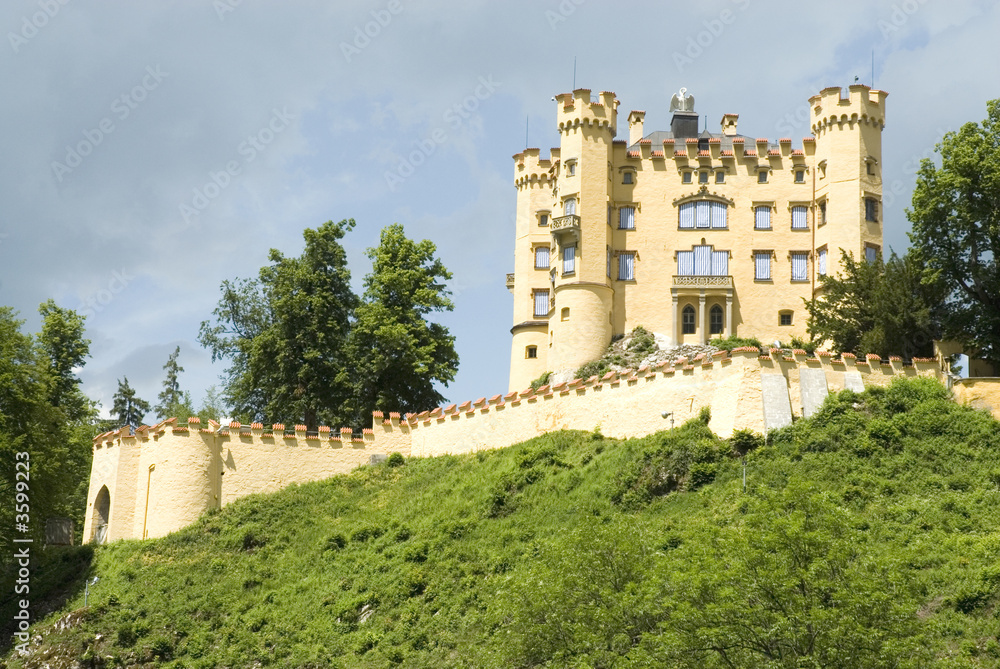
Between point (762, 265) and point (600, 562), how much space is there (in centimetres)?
3538

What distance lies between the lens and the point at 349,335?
6269 cm

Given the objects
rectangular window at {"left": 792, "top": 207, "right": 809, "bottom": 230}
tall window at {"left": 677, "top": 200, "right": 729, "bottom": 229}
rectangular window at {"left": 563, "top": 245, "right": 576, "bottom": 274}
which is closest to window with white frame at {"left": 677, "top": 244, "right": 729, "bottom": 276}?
tall window at {"left": 677, "top": 200, "right": 729, "bottom": 229}

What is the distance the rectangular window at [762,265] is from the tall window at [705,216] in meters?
2.24

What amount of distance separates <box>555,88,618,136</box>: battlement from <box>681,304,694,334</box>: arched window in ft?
31.1

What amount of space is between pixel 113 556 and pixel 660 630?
2279 centimetres

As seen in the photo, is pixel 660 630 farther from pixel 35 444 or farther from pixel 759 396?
pixel 35 444

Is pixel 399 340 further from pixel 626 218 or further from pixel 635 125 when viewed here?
pixel 635 125

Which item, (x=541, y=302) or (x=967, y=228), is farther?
(x=541, y=302)

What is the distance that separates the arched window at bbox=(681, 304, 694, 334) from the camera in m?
66.6

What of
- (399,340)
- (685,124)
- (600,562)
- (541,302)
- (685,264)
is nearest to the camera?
(600,562)

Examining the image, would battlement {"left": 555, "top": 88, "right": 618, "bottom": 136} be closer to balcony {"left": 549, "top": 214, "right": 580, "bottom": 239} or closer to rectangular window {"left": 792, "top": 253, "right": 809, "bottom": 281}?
balcony {"left": 549, "top": 214, "right": 580, "bottom": 239}

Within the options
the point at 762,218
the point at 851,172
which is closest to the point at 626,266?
the point at 762,218

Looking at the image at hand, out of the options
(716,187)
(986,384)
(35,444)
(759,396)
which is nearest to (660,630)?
(759,396)

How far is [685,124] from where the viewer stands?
75.3m
